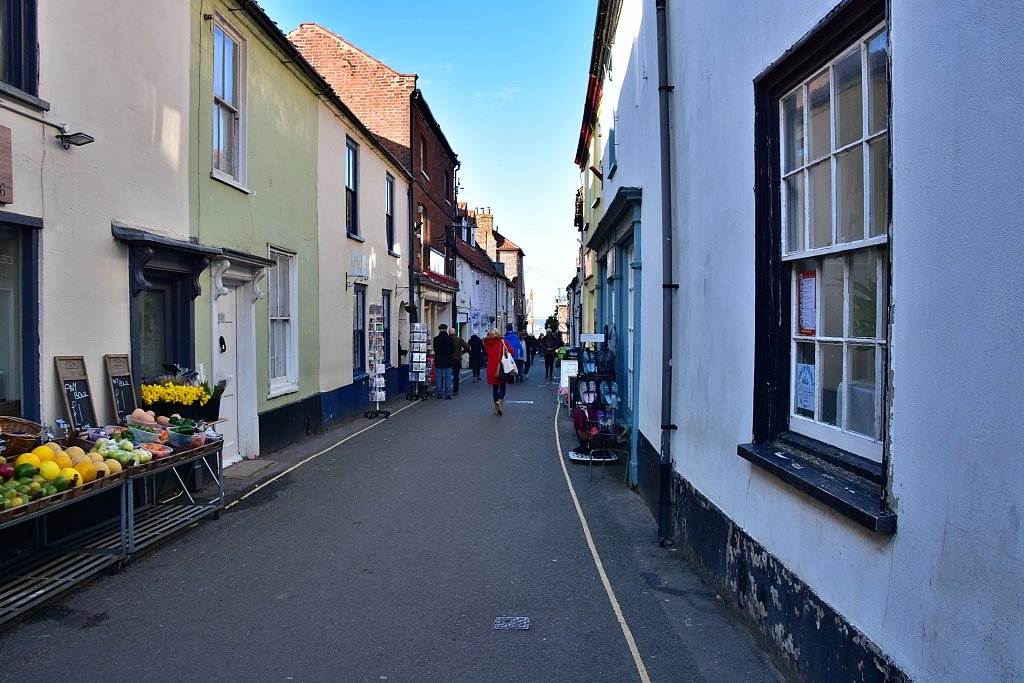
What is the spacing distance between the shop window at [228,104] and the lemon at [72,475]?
189 inches

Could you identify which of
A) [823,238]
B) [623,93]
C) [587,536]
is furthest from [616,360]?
[823,238]

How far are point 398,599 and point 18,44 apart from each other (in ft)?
15.8

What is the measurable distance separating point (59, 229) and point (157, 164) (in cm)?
181

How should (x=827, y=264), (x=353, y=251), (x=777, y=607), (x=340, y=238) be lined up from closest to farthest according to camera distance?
(x=827, y=264)
(x=777, y=607)
(x=340, y=238)
(x=353, y=251)

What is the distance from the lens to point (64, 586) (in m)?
4.86

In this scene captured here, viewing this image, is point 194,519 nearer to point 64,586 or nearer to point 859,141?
point 64,586

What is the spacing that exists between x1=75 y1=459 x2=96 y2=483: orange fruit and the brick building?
15726 mm

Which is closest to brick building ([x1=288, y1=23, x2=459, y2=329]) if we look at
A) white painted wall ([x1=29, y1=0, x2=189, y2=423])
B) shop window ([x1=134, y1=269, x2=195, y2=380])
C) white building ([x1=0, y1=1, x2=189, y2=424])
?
shop window ([x1=134, y1=269, x2=195, y2=380])

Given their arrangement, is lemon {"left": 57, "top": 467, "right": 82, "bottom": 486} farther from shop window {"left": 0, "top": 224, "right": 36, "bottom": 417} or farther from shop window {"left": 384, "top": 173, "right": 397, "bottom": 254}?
shop window {"left": 384, "top": 173, "right": 397, "bottom": 254}

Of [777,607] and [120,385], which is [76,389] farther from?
[777,607]

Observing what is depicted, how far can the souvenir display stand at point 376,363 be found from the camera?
15.3 m

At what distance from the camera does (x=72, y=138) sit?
5.86 metres

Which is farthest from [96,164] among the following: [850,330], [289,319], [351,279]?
[351,279]

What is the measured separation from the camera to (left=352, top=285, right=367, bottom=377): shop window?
631 inches
